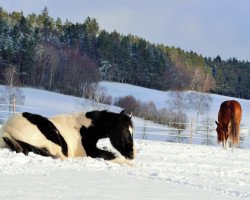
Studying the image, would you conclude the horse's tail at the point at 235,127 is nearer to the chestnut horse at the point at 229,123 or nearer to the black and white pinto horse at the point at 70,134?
the chestnut horse at the point at 229,123

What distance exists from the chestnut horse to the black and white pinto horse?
24.6ft

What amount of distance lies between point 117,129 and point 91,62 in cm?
7264

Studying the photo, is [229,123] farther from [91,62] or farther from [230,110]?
[91,62]

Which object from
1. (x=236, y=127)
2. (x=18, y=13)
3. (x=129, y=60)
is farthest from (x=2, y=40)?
(x=236, y=127)

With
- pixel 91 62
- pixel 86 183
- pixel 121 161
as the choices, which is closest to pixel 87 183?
pixel 86 183

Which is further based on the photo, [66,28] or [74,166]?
[66,28]

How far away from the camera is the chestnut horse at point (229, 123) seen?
13227 millimetres

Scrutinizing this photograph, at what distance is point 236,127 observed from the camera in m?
13.2

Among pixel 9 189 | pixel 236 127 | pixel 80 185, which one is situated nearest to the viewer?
pixel 9 189

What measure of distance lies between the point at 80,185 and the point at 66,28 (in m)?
85.0

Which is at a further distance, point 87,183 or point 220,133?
point 220,133

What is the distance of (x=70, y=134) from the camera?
6086mm

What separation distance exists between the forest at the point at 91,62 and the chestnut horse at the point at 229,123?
46.6m

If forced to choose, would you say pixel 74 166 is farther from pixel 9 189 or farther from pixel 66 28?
pixel 66 28
